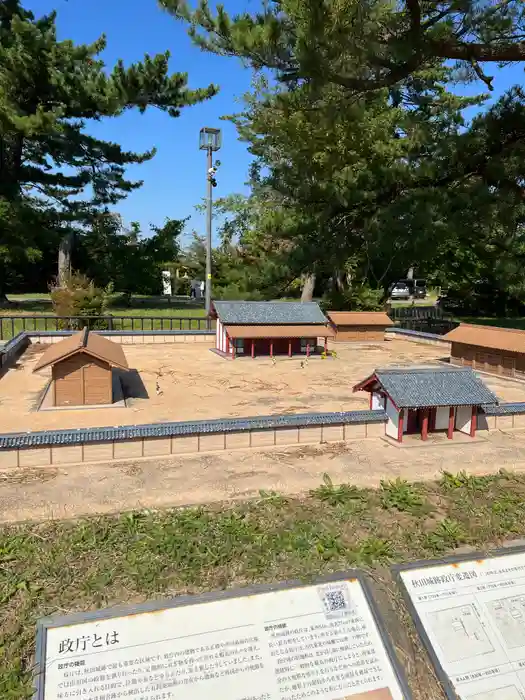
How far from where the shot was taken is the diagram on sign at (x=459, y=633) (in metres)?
5.37

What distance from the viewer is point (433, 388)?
39.1ft

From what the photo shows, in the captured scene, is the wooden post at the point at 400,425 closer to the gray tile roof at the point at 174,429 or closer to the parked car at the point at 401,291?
the gray tile roof at the point at 174,429

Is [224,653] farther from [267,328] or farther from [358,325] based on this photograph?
[358,325]

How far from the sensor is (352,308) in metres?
34.3

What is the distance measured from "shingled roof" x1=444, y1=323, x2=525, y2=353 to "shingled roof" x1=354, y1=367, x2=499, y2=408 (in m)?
7.46

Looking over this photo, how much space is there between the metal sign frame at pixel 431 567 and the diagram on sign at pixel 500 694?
23cm

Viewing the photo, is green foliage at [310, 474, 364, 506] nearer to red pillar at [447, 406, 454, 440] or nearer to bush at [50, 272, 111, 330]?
red pillar at [447, 406, 454, 440]

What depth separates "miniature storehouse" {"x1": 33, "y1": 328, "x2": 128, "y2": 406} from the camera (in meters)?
14.2

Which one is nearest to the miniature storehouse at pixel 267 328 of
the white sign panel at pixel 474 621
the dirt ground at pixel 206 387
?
the dirt ground at pixel 206 387

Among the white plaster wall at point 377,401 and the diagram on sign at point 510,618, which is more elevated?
the white plaster wall at point 377,401

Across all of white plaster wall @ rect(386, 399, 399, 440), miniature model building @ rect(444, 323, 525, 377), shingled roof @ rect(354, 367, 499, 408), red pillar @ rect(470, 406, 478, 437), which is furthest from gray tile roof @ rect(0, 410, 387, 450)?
miniature model building @ rect(444, 323, 525, 377)

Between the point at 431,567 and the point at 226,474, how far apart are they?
444 cm

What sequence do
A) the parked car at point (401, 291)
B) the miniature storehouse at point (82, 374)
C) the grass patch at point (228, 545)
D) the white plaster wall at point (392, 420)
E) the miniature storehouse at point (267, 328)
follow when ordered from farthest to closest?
the parked car at point (401, 291), the miniature storehouse at point (267, 328), the miniature storehouse at point (82, 374), the white plaster wall at point (392, 420), the grass patch at point (228, 545)

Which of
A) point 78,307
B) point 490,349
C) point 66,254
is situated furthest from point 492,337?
point 66,254
